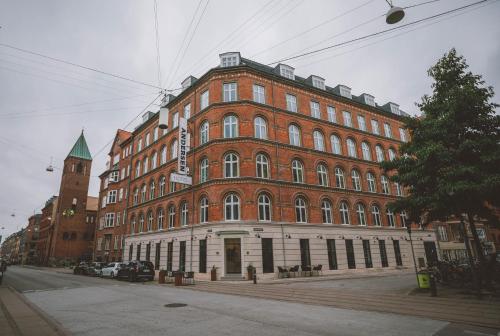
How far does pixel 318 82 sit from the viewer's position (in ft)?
106

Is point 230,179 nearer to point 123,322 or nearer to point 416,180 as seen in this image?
point 416,180

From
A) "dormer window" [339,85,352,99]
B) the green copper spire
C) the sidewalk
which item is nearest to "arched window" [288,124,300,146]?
"dormer window" [339,85,352,99]

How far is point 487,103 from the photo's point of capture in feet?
43.5

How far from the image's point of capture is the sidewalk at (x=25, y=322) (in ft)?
23.4

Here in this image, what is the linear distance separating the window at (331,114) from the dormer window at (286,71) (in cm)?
521

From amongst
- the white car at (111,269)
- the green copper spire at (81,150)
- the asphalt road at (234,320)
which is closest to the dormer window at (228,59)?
the white car at (111,269)

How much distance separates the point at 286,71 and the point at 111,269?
25.5 m

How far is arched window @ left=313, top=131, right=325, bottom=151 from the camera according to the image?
2887 centimetres

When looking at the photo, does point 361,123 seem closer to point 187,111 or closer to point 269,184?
point 269,184

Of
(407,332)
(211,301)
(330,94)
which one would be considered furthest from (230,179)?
(407,332)

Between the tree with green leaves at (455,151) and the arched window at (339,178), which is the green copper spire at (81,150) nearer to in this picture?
the arched window at (339,178)

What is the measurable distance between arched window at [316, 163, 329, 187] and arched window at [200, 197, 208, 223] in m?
10.8

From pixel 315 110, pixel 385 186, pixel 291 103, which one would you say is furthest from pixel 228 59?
pixel 385 186

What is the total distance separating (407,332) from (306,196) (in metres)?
19.1
